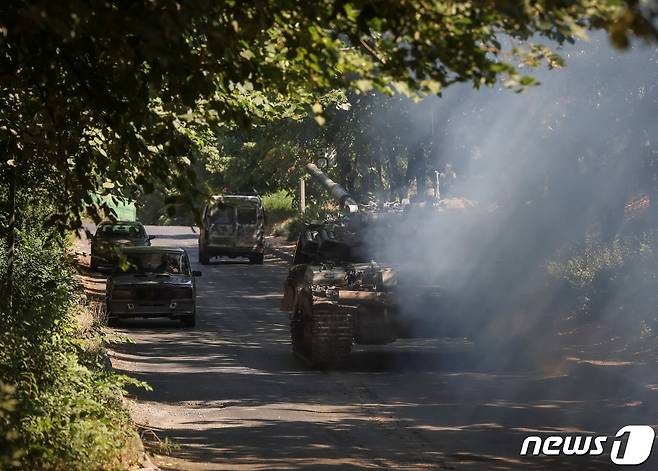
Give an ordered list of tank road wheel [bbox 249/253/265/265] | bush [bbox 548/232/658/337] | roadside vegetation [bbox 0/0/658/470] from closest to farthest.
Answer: roadside vegetation [bbox 0/0/658/470] → bush [bbox 548/232/658/337] → tank road wheel [bbox 249/253/265/265]

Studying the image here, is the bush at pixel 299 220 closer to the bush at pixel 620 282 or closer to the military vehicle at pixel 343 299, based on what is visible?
the bush at pixel 620 282

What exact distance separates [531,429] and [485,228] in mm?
12542

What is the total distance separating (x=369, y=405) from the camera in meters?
13.8

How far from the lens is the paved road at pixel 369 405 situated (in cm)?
1081

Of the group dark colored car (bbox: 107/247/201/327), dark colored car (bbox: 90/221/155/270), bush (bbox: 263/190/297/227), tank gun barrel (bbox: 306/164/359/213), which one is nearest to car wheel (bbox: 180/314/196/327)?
dark colored car (bbox: 107/247/201/327)

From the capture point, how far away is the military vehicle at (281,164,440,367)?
1645 cm

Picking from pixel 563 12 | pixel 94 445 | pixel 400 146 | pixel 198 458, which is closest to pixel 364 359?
pixel 198 458

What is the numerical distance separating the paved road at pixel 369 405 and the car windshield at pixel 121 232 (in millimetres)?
16690

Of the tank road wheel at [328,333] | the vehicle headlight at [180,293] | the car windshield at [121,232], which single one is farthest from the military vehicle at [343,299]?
the car windshield at [121,232]

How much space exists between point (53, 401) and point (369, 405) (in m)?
5.04

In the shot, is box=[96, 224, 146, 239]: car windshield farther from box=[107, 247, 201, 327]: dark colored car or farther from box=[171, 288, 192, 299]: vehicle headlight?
box=[171, 288, 192, 299]: vehicle headlight

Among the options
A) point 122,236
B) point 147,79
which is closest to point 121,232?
point 122,236

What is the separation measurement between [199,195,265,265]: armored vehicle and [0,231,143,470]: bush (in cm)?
2693

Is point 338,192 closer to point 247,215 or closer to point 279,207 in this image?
point 247,215
